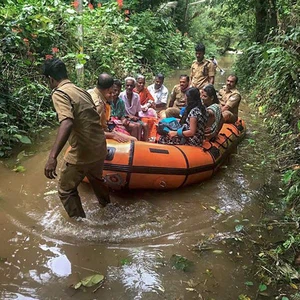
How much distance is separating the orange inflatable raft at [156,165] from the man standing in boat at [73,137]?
41 centimetres

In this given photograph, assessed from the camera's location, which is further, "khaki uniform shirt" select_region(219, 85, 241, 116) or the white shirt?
the white shirt

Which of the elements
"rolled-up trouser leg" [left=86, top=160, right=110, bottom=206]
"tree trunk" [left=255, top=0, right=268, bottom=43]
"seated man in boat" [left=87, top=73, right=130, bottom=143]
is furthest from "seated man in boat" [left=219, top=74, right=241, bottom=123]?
"tree trunk" [left=255, top=0, right=268, bottom=43]

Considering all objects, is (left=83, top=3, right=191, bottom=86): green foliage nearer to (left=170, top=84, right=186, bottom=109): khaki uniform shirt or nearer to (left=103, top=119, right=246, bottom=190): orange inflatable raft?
(left=170, top=84, right=186, bottom=109): khaki uniform shirt

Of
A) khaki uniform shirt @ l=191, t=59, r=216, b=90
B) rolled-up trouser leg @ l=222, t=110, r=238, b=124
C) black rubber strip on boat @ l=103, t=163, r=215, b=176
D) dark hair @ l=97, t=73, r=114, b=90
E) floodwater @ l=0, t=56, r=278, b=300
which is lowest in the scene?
floodwater @ l=0, t=56, r=278, b=300

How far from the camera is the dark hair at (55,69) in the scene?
315cm

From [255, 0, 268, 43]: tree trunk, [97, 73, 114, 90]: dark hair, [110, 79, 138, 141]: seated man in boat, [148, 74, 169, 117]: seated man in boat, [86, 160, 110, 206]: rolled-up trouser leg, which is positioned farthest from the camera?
[255, 0, 268, 43]: tree trunk

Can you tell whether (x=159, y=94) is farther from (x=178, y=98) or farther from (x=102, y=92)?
(x=102, y=92)

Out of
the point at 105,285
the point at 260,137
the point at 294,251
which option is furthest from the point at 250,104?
the point at 105,285

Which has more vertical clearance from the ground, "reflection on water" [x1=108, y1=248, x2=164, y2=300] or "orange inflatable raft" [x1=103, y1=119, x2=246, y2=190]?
"orange inflatable raft" [x1=103, y1=119, x2=246, y2=190]

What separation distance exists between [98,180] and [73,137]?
2.03 feet

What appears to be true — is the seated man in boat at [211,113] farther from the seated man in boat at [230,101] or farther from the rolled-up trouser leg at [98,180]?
the rolled-up trouser leg at [98,180]

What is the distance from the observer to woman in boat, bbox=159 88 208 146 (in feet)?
15.1

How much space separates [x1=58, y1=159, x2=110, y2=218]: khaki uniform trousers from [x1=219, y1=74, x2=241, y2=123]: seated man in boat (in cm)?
320

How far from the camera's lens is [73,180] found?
3518 millimetres
